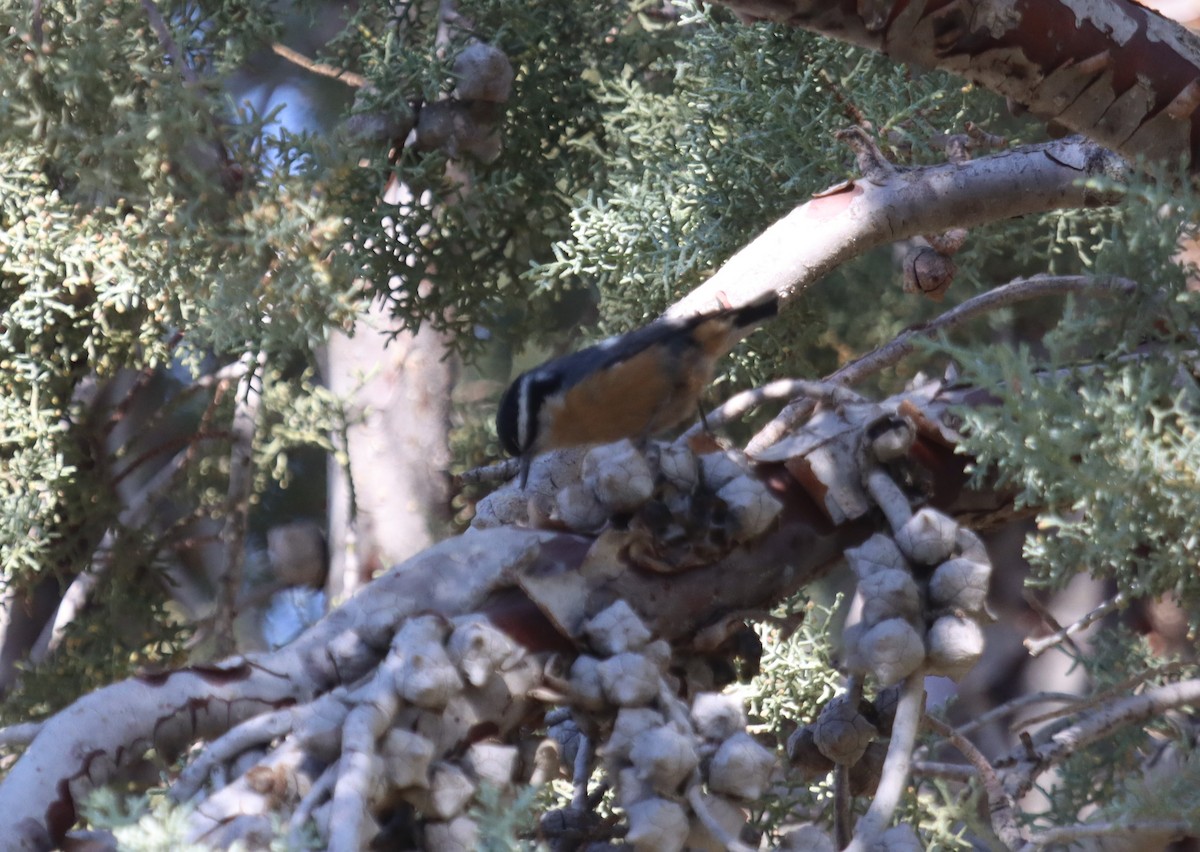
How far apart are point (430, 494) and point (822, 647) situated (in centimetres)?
53

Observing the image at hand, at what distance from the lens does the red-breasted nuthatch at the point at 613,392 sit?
0.93 m

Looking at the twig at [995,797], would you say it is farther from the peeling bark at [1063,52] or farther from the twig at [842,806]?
the peeling bark at [1063,52]

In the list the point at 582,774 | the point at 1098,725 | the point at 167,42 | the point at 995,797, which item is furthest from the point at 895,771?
the point at 167,42

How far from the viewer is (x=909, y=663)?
51 cm

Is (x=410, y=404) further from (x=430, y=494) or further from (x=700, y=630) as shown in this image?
(x=700, y=630)

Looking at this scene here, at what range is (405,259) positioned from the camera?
1.23 meters

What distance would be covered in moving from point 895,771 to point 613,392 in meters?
0.53

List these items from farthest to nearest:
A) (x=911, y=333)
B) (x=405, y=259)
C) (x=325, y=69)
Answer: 1. (x=325, y=69)
2. (x=405, y=259)
3. (x=911, y=333)

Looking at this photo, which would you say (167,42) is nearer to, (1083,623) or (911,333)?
(911,333)

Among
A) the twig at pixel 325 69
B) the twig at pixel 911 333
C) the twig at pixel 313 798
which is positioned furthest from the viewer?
the twig at pixel 325 69

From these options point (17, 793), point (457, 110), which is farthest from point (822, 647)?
point (17, 793)

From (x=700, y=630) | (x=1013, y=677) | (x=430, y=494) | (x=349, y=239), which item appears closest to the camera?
(x=700, y=630)

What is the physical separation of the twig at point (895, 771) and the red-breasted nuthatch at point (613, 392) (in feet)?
1.37

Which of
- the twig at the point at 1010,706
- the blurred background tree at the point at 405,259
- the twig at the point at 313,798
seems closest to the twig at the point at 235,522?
the blurred background tree at the point at 405,259
